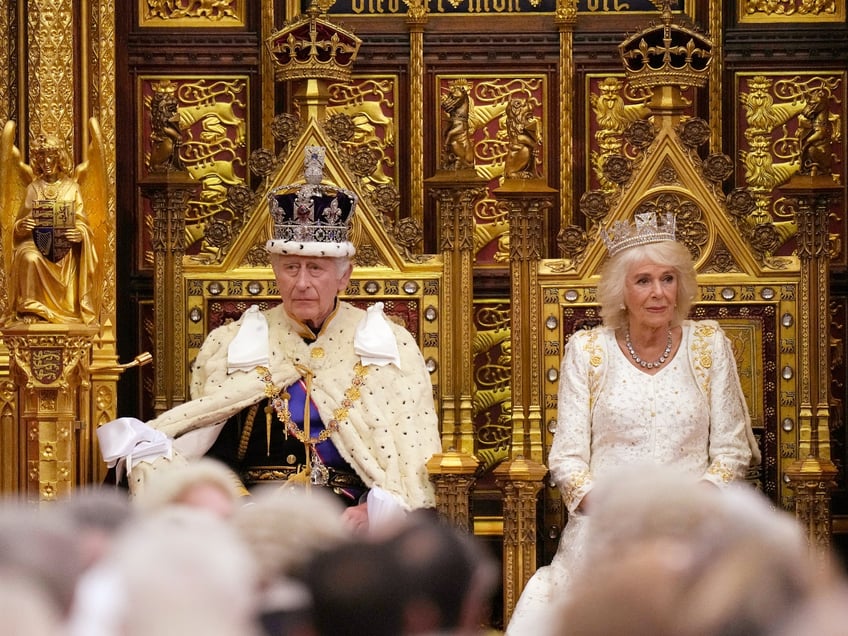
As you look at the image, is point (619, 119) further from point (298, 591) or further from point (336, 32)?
point (298, 591)

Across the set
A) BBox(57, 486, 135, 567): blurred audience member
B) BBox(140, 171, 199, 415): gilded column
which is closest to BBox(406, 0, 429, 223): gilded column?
BBox(140, 171, 199, 415): gilded column

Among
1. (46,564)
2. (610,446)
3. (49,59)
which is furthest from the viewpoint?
(49,59)

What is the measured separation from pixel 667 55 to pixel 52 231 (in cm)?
260

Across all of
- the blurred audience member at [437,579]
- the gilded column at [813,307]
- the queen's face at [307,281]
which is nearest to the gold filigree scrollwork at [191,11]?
the queen's face at [307,281]

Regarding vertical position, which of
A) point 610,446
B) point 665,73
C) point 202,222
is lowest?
point 610,446

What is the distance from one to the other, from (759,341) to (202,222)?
2.68 m

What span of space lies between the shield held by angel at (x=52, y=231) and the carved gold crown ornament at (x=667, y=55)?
232cm

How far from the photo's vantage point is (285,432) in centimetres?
650

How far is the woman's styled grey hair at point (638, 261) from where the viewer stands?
21.3 feet

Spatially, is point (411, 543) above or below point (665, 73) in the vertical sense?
below

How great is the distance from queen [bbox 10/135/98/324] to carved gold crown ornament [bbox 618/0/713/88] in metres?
2.36

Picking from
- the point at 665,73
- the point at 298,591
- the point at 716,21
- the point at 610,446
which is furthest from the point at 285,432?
the point at 298,591

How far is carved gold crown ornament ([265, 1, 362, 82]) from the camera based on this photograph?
7082 millimetres

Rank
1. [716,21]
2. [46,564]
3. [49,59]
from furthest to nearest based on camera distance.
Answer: [716,21] < [49,59] < [46,564]
